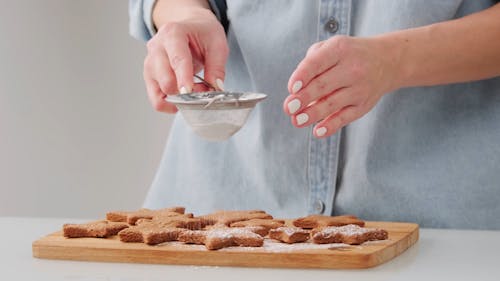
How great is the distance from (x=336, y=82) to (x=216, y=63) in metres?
0.30

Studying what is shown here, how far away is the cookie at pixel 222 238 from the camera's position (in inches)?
52.1

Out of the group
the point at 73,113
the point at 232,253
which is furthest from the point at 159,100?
the point at 73,113

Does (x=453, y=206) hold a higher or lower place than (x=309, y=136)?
lower

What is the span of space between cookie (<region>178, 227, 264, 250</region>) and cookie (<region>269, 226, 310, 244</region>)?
1.4 inches

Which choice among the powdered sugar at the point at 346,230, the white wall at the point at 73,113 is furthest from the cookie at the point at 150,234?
the white wall at the point at 73,113

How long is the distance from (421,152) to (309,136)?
0.21 meters

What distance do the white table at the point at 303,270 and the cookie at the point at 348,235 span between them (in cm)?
5

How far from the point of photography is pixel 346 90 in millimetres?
1436

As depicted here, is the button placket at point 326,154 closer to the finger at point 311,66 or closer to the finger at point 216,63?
the finger at point 216,63

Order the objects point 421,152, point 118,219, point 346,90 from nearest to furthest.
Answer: point 346,90, point 118,219, point 421,152

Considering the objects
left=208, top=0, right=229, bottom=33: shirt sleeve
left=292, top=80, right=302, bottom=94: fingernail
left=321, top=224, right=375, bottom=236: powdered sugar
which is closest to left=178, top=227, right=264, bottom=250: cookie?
left=321, top=224, right=375, bottom=236: powdered sugar

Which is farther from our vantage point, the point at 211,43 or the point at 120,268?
the point at 211,43

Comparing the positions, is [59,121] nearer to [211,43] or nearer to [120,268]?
[211,43]

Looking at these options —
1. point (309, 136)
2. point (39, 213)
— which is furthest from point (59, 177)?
point (309, 136)
